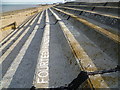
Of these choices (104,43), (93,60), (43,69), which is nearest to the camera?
(93,60)

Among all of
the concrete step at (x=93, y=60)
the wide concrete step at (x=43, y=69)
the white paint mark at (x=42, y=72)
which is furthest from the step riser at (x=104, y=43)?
the white paint mark at (x=42, y=72)

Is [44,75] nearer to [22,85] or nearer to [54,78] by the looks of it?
[54,78]

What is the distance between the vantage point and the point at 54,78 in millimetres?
2254

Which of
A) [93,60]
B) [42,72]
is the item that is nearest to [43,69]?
[42,72]

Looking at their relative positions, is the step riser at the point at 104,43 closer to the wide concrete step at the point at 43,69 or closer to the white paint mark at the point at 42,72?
the wide concrete step at the point at 43,69

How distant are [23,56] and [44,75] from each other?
1.70 meters

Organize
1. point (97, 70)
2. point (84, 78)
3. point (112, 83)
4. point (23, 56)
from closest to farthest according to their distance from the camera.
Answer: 1. point (112, 83)
2. point (84, 78)
3. point (97, 70)
4. point (23, 56)

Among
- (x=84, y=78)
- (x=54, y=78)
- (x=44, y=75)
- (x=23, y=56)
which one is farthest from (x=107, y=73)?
(x=23, y=56)

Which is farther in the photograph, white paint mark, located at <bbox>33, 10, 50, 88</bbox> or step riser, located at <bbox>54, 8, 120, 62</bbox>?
step riser, located at <bbox>54, 8, 120, 62</bbox>

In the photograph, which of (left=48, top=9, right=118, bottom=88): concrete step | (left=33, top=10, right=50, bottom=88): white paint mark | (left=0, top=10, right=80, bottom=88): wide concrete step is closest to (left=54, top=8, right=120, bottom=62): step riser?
(left=48, top=9, right=118, bottom=88): concrete step

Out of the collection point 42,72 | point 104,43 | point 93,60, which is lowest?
point 42,72

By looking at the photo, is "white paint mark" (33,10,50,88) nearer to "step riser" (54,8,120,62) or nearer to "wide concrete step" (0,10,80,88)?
"wide concrete step" (0,10,80,88)

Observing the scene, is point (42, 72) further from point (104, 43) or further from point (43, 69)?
point (104, 43)

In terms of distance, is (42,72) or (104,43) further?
(104,43)
